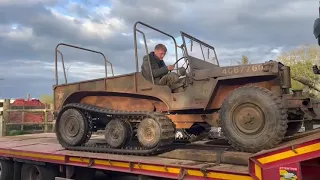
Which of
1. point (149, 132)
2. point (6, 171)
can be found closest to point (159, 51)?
point (149, 132)

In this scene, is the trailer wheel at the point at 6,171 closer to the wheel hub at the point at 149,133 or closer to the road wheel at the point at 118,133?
the road wheel at the point at 118,133

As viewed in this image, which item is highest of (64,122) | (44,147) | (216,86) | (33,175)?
(216,86)

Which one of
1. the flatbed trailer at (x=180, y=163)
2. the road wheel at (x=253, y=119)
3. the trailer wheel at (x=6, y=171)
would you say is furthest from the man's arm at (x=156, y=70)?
the trailer wheel at (x=6, y=171)

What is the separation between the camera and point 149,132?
250 inches

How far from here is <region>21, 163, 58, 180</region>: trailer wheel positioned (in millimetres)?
7395

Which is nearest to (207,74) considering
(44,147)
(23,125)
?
(44,147)

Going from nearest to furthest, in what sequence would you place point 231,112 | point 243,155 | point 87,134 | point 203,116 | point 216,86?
point 243,155 → point 231,112 → point 216,86 → point 203,116 → point 87,134

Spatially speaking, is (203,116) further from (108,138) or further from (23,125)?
(23,125)

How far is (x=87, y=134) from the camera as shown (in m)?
7.48

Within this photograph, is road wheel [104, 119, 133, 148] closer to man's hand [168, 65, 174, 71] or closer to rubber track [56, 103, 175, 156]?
rubber track [56, 103, 175, 156]

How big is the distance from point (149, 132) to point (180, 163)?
1.07 meters

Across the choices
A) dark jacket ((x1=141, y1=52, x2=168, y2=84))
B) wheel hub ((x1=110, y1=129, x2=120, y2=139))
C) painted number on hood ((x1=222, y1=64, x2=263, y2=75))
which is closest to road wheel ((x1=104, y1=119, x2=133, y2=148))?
wheel hub ((x1=110, y1=129, x2=120, y2=139))

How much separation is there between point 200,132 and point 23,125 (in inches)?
419

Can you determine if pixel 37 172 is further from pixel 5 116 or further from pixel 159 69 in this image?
pixel 5 116
